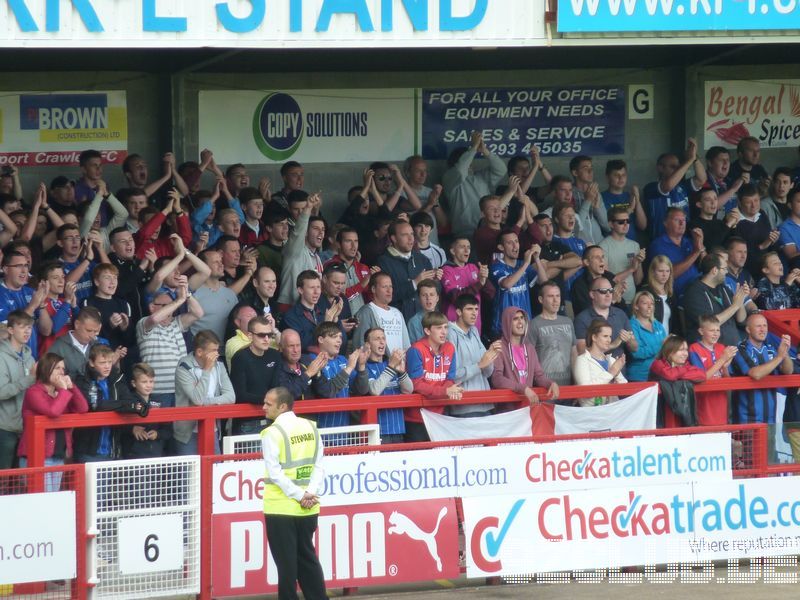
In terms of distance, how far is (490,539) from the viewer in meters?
11.1

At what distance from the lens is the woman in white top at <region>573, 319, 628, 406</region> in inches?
507

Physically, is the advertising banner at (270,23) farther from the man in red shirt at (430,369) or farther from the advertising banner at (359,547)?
the advertising banner at (359,547)

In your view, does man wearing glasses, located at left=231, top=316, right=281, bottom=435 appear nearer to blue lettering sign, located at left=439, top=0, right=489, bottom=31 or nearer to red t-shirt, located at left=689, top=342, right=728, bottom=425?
blue lettering sign, located at left=439, top=0, right=489, bottom=31

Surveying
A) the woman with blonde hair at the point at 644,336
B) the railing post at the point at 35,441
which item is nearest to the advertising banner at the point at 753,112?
the woman with blonde hair at the point at 644,336

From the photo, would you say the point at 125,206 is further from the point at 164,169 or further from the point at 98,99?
the point at 98,99

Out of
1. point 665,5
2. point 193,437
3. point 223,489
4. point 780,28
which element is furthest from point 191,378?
point 780,28

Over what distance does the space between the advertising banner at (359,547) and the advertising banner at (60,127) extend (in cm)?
572

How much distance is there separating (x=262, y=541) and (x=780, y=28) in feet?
21.4

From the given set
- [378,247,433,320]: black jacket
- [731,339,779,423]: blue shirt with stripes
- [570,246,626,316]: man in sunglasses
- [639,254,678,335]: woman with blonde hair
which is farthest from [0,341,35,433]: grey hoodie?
[731,339,779,423]: blue shirt with stripes

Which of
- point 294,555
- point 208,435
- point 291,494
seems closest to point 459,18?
point 208,435

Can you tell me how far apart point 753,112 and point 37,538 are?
11.3m

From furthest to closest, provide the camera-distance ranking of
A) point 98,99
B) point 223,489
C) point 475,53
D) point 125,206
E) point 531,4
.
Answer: point 475,53 → point 98,99 → point 125,206 → point 531,4 → point 223,489

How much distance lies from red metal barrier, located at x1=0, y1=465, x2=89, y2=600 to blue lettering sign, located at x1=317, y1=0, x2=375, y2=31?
4.23 m

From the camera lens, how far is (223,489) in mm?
10547
